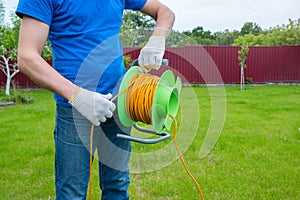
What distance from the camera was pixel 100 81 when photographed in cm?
159

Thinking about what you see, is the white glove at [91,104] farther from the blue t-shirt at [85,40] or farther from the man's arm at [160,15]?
the man's arm at [160,15]

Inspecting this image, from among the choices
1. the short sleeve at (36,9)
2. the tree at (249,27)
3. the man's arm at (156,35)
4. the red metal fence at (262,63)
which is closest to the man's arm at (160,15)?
the man's arm at (156,35)

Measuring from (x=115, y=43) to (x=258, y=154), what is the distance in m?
2.82

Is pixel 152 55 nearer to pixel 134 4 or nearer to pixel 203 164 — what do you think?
pixel 134 4

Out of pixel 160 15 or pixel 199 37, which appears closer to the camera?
pixel 160 15

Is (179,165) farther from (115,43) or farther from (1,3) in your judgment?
(1,3)

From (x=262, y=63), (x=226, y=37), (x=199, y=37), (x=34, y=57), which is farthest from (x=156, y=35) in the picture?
(x=226, y=37)

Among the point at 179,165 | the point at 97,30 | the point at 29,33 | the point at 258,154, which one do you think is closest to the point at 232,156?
the point at 258,154

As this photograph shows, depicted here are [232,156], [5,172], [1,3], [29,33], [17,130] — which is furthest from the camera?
[1,3]

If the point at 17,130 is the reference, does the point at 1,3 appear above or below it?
above

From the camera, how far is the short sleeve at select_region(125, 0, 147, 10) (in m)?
1.80

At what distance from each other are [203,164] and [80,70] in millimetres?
2401

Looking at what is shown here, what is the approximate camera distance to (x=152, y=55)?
66.7 inches

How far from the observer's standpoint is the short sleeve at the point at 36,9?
132cm
